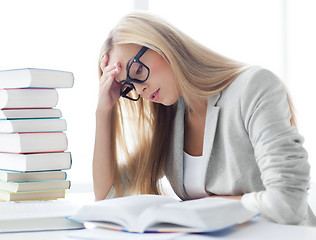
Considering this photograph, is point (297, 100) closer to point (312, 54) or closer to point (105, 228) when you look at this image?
point (312, 54)

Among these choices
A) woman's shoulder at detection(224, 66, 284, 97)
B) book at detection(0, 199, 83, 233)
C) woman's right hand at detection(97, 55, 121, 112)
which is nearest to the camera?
book at detection(0, 199, 83, 233)

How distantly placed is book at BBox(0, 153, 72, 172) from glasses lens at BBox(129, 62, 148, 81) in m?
0.33

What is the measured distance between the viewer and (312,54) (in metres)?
3.52

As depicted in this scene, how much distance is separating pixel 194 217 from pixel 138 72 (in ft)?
2.45

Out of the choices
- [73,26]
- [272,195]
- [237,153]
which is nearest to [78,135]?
[73,26]

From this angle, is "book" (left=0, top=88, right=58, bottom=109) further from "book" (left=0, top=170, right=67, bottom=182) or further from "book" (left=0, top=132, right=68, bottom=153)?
"book" (left=0, top=170, right=67, bottom=182)

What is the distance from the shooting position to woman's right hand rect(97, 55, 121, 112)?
5.03ft

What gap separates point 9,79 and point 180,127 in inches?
23.1

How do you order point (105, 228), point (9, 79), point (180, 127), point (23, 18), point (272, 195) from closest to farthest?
point (105, 228) → point (272, 195) → point (9, 79) → point (180, 127) → point (23, 18)

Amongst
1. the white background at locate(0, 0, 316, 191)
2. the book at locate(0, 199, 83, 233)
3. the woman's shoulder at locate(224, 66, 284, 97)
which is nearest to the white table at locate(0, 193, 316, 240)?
the book at locate(0, 199, 83, 233)

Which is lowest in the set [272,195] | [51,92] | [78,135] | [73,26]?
[78,135]

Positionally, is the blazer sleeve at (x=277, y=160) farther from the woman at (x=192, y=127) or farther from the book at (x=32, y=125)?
the book at (x=32, y=125)

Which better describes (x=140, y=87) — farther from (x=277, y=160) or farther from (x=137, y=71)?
(x=277, y=160)

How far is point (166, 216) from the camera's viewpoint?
836mm
